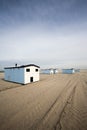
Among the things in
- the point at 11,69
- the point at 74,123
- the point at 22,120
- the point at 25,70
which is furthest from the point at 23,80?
the point at 74,123

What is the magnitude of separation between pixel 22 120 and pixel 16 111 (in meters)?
1.66

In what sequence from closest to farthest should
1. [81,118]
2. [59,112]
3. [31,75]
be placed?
[81,118], [59,112], [31,75]

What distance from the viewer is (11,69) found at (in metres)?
27.9

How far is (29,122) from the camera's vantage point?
21.3 ft

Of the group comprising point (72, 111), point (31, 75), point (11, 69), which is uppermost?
point (11, 69)

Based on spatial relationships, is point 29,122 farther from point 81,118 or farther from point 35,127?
point 81,118

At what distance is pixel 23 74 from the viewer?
2334 cm

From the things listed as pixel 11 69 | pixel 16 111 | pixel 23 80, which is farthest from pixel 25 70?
pixel 16 111

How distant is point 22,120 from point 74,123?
3751 millimetres

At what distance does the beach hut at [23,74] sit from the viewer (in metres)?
23.4

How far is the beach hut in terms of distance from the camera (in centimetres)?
2341

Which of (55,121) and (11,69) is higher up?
(11,69)

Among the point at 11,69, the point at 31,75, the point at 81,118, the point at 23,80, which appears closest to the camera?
the point at 81,118

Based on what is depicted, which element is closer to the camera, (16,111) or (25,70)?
(16,111)
